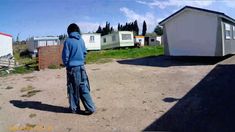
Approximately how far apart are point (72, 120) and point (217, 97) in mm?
3639

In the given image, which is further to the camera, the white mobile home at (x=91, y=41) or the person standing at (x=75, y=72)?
the white mobile home at (x=91, y=41)

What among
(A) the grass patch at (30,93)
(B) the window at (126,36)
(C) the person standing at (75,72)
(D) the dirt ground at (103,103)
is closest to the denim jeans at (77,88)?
(C) the person standing at (75,72)

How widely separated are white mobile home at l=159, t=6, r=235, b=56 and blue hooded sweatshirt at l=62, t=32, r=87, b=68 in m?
10.3

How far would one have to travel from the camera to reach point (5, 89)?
9.84m

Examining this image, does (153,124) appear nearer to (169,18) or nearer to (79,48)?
(79,48)

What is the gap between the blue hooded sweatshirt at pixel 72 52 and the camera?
5.86 m

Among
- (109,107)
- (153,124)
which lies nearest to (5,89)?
(109,107)

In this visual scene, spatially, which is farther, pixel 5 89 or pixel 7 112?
pixel 5 89

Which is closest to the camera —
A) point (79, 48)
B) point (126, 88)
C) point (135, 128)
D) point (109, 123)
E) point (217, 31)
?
point (135, 128)

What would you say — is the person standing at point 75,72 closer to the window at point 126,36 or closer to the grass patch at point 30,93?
the grass patch at point 30,93

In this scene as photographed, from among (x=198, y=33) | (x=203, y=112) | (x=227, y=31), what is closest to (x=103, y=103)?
(x=203, y=112)

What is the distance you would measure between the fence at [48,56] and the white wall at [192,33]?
6840 mm

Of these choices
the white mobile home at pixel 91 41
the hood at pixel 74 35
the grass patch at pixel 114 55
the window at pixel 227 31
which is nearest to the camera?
the hood at pixel 74 35

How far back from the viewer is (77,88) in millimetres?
5867
